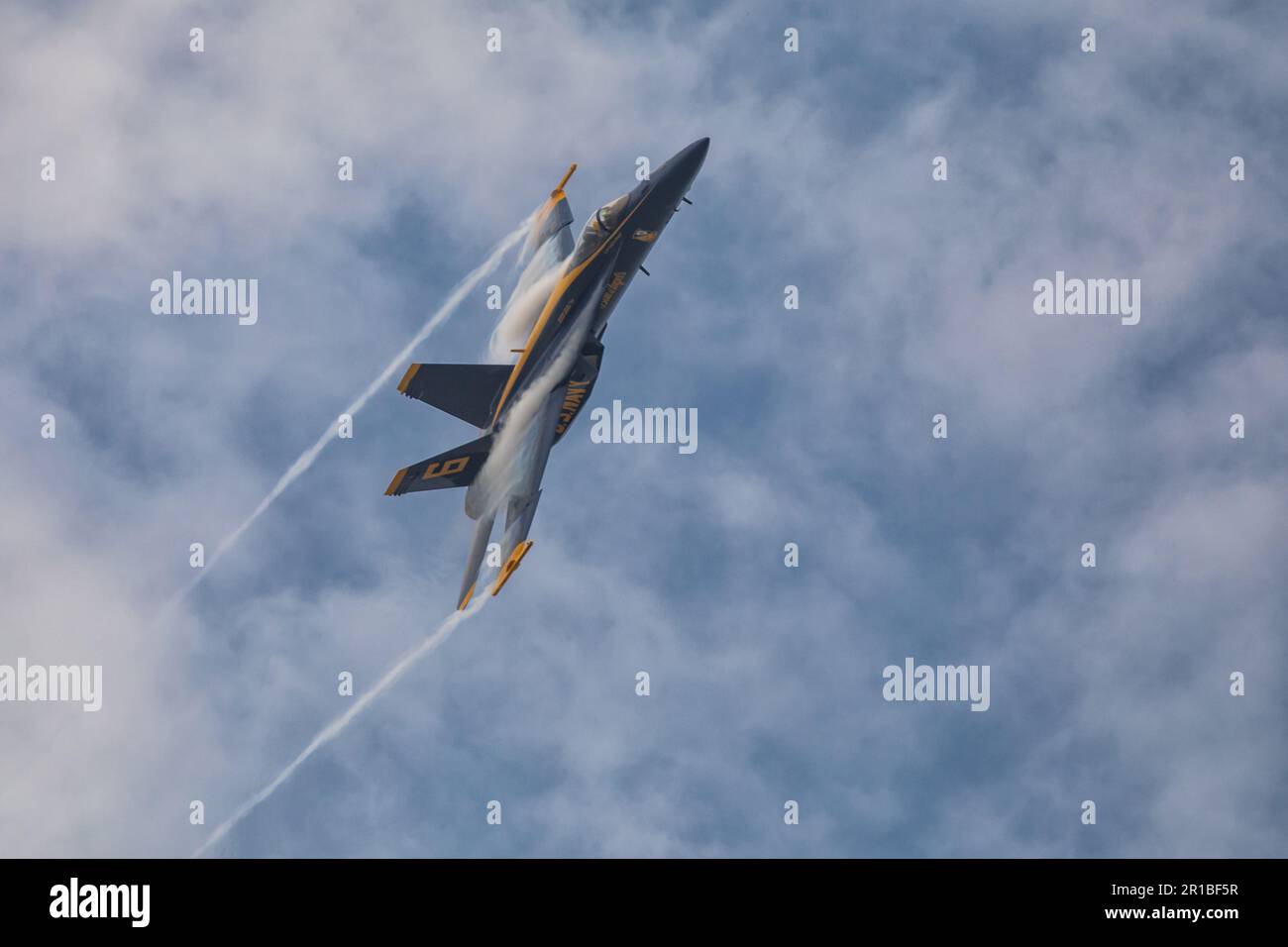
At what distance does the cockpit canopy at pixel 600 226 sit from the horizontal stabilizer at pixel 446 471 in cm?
699

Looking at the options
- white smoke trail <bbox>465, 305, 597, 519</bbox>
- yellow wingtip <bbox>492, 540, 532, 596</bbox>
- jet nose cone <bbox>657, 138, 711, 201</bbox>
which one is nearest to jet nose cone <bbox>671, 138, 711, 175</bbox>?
jet nose cone <bbox>657, 138, 711, 201</bbox>

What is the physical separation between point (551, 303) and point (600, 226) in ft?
9.79

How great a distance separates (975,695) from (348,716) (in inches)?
918

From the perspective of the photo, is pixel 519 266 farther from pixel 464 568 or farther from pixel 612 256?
pixel 464 568

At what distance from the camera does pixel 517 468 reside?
64.1 metres

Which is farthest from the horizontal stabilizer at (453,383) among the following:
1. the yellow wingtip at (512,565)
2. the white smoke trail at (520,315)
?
the yellow wingtip at (512,565)

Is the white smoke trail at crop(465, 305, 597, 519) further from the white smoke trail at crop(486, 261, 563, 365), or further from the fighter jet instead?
the white smoke trail at crop(486, 261, 563, 365)

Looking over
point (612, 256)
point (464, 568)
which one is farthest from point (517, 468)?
point (612, 256)

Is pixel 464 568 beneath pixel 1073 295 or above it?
beneath

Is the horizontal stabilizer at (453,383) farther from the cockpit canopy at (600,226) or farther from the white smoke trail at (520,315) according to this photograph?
the cockpit canopy at (600,226)

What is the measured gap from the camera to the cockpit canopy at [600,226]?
204 ft
